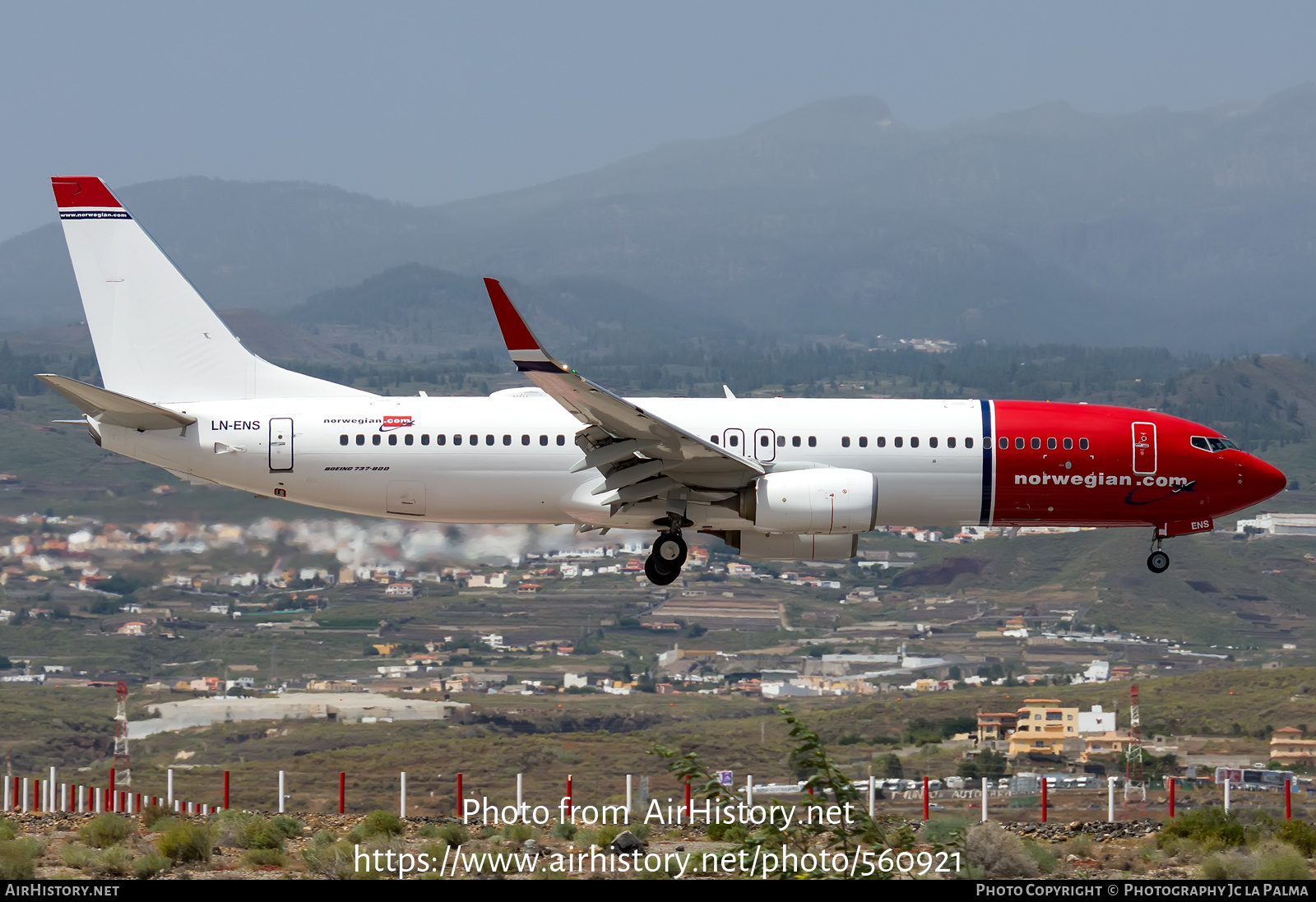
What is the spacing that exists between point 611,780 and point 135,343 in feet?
123

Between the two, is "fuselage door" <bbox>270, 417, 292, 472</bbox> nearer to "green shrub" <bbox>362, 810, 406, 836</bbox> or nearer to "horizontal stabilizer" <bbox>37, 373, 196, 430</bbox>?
"horizontal stabilizer" <bbox>37, 373, 196, 430</bbox>

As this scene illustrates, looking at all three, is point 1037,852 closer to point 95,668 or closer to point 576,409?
point 576,409

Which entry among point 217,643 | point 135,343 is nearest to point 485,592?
point 217,643

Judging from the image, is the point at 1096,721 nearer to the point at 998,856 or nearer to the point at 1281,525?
the point at 998,856

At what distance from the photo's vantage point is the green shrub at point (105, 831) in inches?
1007

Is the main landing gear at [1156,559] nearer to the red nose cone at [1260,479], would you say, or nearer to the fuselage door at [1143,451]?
the fuselage door at [1143,451]

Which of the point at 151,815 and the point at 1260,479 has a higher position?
the point at 1260,479

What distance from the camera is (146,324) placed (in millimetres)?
35188

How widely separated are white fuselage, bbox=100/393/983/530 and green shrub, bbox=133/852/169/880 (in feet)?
36.3

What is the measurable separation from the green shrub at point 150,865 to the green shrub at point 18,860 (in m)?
1.43

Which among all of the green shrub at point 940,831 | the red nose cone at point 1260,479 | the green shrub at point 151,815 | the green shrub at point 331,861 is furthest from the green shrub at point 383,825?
the red nose cone at point 1260,479

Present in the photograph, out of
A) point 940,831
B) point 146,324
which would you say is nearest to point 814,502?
point 940,831

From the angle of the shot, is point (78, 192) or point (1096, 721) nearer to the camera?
point (78, 192)

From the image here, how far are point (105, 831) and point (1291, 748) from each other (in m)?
65.0
